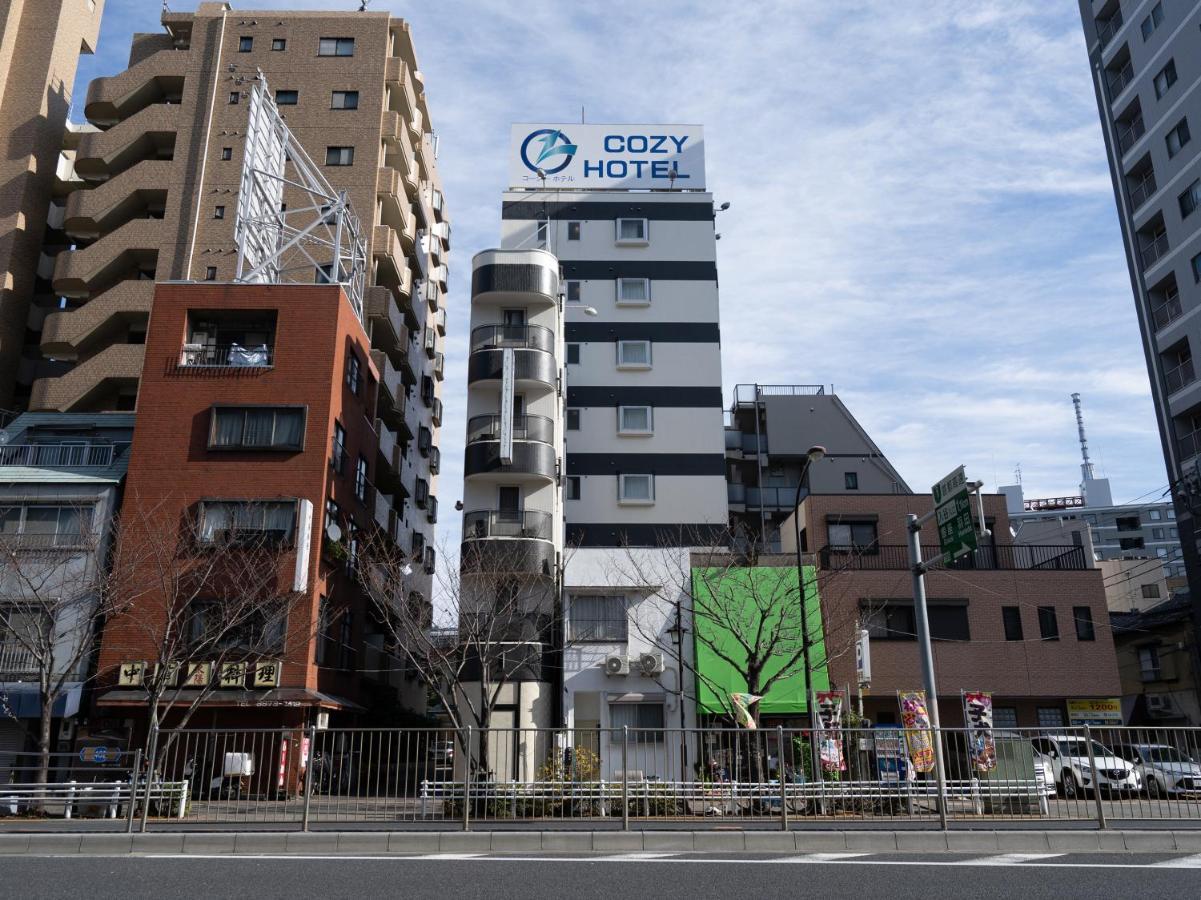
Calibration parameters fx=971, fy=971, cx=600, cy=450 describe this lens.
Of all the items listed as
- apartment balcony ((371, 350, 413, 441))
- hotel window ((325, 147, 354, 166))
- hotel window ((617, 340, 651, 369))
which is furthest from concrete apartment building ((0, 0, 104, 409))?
hotel window ((617, 340, 651, 369))

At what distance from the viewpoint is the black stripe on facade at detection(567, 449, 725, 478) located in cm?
4172

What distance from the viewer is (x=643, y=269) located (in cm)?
4550

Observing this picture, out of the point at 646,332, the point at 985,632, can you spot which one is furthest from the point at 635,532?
the point at 985,632

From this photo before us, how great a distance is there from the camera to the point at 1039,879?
408 inches

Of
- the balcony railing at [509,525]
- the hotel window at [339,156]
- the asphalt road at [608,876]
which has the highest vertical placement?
the hotel window at [339,156]

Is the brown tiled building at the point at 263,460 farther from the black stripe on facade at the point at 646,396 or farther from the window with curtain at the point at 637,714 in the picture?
the black stripe on facade at the point at 646,396

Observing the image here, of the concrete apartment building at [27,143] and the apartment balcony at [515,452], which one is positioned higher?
the concrete apartment building at [27,143]

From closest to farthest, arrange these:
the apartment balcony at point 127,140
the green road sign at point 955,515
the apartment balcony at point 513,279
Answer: the green road sign at point 955,515 → the apartment balcony at point 513,279 → the apartment balcony at point 127,140

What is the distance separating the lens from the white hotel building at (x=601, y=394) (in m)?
32.8

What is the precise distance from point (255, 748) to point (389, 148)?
120 ft

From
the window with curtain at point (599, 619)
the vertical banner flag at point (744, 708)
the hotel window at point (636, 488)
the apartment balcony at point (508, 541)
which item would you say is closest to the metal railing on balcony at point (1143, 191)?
the hotel window at point (636, 488)

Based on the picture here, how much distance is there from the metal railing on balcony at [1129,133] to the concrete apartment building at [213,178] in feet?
114

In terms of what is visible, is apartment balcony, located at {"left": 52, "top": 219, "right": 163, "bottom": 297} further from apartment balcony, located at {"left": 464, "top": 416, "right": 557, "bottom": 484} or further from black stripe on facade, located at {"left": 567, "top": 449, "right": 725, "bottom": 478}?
black stripe on facade, located at {"left": 567, "top": 449, "right": 725, "bottom": 478}

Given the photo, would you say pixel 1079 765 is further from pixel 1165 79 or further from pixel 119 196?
pixel 119 196
